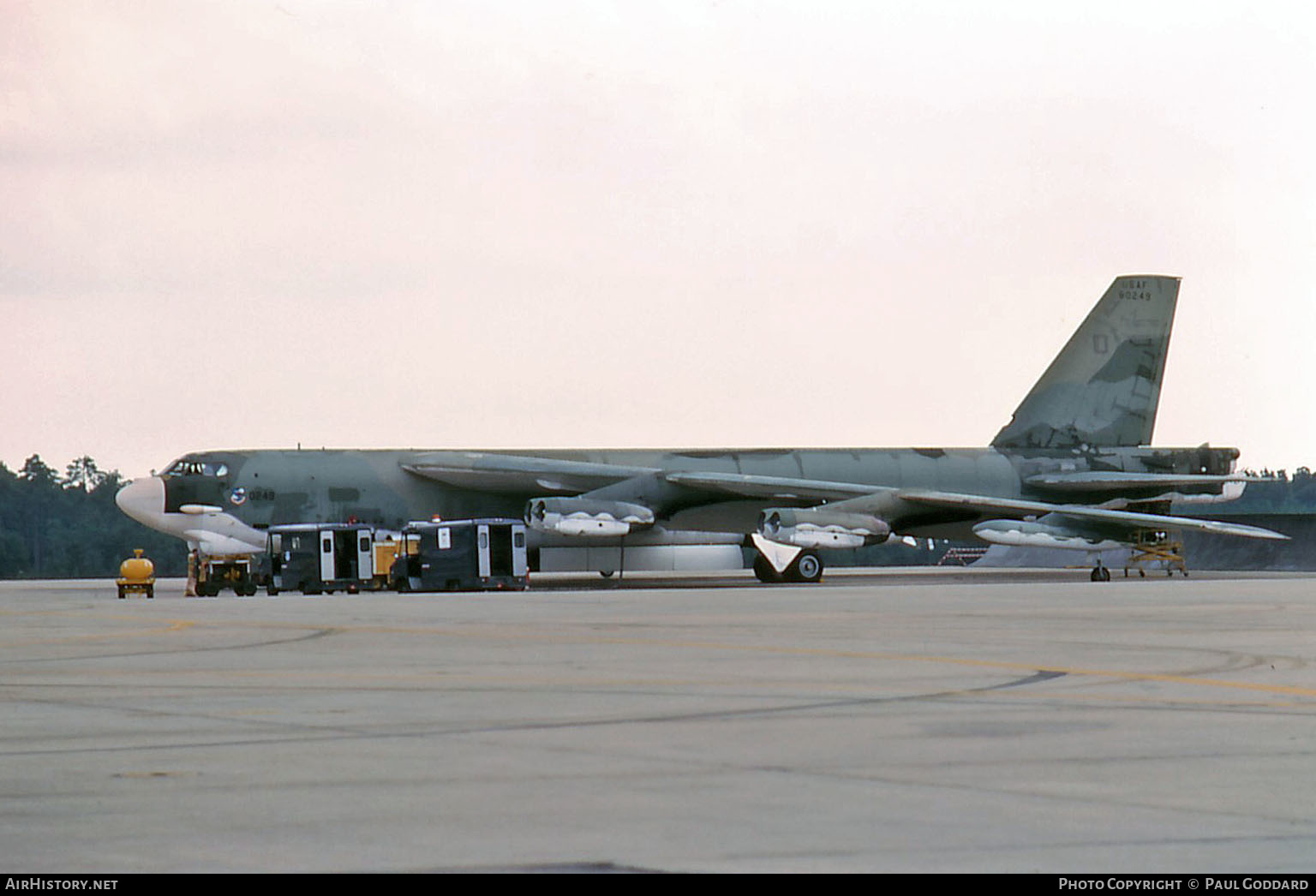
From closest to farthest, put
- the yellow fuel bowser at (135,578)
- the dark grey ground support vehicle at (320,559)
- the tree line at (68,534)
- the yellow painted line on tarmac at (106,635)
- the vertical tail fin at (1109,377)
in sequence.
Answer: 1. the yellow painted line on tarmac at (106,635)
2. the yellow fuel bowser at (135,578)
3. the dark grey ground support vehicle at (320,559)
4. the vertical tail fin at (1109,377)
5. the tree line at (68,534)

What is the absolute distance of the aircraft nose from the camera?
3875 cm

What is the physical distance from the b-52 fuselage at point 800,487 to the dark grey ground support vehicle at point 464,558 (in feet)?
6.82

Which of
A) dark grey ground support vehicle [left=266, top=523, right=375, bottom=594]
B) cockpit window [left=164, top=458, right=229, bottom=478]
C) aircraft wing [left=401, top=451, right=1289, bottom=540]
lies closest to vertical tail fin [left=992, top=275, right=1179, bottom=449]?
aircraft wing [left=401, top=451, right=1289, bottom=540]

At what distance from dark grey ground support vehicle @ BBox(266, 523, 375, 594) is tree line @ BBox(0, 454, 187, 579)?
4247 centimetres

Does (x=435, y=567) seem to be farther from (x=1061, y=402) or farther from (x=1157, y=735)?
(x=1157, y=735)

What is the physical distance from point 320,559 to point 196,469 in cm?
446

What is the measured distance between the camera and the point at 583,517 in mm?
39312

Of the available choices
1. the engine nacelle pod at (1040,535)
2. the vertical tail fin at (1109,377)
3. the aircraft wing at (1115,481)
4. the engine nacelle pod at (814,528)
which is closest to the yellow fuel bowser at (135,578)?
the engine nacelle pod at (814,528)

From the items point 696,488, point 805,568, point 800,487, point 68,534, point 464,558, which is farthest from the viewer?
point 68,534

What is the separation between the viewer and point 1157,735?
925 centimetres

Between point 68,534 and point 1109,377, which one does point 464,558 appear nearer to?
point 1109,377

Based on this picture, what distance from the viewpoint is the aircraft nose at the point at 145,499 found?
38.8 meters

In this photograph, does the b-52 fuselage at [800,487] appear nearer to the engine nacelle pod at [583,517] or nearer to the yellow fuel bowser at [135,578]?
the engine nacelle pod at [583,517]

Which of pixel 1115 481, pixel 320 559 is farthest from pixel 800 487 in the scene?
pixel 320 559
